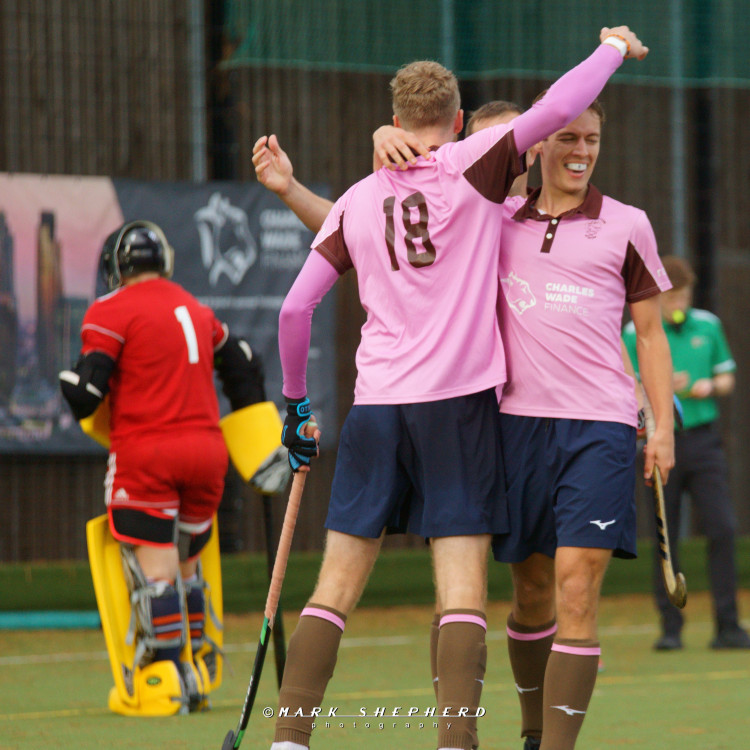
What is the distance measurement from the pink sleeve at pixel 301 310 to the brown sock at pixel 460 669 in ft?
2.73

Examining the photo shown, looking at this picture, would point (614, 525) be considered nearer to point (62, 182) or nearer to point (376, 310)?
point (376, 310)

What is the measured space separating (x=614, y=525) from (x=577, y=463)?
20 centimetres

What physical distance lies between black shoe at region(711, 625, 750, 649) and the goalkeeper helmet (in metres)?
3.74

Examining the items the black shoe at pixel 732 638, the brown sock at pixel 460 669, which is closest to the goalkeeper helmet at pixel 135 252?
the brown sock at pixel 460 669

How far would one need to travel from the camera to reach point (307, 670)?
12.4 feet

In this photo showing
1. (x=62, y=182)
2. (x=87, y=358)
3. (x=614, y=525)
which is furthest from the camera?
(x=62, y=182)

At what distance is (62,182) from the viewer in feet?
29.3

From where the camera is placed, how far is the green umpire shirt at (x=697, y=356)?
769cm

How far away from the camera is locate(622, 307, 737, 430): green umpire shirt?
7691mm

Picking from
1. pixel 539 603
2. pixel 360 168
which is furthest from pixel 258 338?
pixel 539 603

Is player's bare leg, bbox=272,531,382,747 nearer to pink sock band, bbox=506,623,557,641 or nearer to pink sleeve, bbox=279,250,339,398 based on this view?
pink sleeve, bbox=279,250,339,398

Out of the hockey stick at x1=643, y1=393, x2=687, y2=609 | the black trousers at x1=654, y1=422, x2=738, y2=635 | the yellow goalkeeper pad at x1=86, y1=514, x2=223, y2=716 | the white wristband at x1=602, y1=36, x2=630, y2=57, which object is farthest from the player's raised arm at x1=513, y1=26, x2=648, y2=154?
the black trousers at x1=654, y1=422, x2=738, y2=635

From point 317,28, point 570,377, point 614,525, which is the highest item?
point 317,28

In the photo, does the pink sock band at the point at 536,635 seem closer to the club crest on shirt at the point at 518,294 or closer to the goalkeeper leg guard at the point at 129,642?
the club crest on shirt at the point at 518,294
